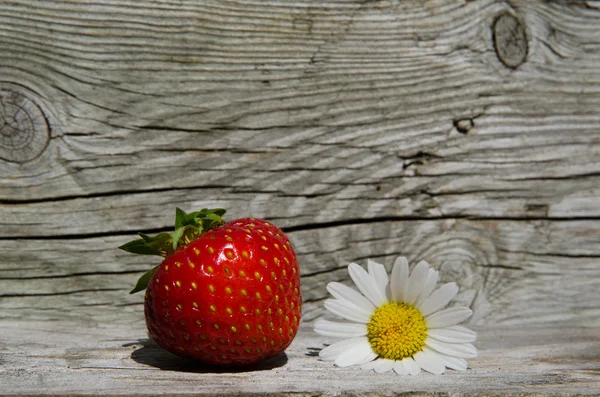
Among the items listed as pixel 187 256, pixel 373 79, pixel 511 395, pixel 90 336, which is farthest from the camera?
pixel 373 79

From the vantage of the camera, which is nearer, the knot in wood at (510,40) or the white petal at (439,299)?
the white petal at (439,299)

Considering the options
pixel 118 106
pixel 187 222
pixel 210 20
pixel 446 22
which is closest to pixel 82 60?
pixel 118 106

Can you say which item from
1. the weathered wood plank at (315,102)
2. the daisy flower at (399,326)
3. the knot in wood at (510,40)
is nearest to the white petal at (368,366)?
the daisy flower at (399,326)

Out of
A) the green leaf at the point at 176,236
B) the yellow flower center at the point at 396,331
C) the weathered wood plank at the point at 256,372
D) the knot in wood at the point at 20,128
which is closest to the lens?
the weathered wood plank at the point at 256,372

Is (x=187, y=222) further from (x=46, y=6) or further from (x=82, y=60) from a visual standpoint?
(x=46, y=6)

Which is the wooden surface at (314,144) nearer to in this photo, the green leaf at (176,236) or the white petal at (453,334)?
the white petal at (453,334)

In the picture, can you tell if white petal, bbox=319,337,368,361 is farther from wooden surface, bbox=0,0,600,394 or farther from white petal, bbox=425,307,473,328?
wooden surface, bbox=0,0,600,394

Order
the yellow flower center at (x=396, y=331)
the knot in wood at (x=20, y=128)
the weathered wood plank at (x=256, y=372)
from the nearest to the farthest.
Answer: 1. the weathered wood plank at (x=256, y=372)
2. the yellow flower center at (x=396, y=331)
3. the knot in wood at (x=20, y=128)

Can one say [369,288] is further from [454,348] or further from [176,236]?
[176,236]

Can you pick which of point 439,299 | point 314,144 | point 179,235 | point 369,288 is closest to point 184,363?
point 179,235
